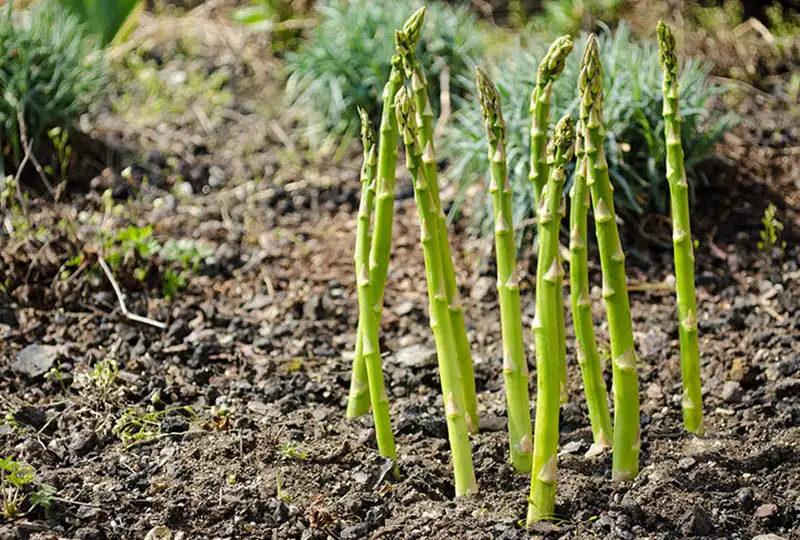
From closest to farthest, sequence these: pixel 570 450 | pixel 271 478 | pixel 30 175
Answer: pixel 271 478, pixel 570 450, pixel 30 175

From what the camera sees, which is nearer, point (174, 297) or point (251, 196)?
point (174, 297)

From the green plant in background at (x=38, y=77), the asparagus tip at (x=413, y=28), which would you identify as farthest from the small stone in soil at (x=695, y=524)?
the green plant in background at (x=38, y=77)

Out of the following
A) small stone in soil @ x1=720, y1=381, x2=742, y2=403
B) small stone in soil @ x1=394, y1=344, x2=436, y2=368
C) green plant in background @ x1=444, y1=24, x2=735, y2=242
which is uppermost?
green plant in background @ x1=444, y1=24, x2=735, y2=242

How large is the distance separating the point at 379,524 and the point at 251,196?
3.21 meters

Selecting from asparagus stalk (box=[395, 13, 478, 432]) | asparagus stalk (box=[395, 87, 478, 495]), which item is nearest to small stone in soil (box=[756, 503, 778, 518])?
asparagus stalk (box=[395, 87, 478, 495])

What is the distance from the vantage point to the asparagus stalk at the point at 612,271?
270cm

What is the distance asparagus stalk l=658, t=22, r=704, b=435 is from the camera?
296 centimetres

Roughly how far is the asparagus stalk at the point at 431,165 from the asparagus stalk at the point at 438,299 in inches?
4.7

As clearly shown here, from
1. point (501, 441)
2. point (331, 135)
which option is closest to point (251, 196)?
Answer: point (331, 135)

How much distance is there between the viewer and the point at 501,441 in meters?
3.31

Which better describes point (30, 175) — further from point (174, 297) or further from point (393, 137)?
point (393, 137)

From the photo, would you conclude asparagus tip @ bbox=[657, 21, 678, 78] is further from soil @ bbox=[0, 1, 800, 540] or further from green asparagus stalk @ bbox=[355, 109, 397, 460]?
soil @ bbox=[0, 1, 800, 540]

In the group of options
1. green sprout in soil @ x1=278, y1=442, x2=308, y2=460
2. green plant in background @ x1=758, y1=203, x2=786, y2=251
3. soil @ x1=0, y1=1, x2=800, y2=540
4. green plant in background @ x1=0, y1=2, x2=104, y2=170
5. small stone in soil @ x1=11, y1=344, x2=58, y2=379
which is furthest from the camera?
green plant in background @ x1=0, y1=2, x2=104, y2=170

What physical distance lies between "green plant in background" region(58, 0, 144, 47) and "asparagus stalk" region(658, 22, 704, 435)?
4746mm
